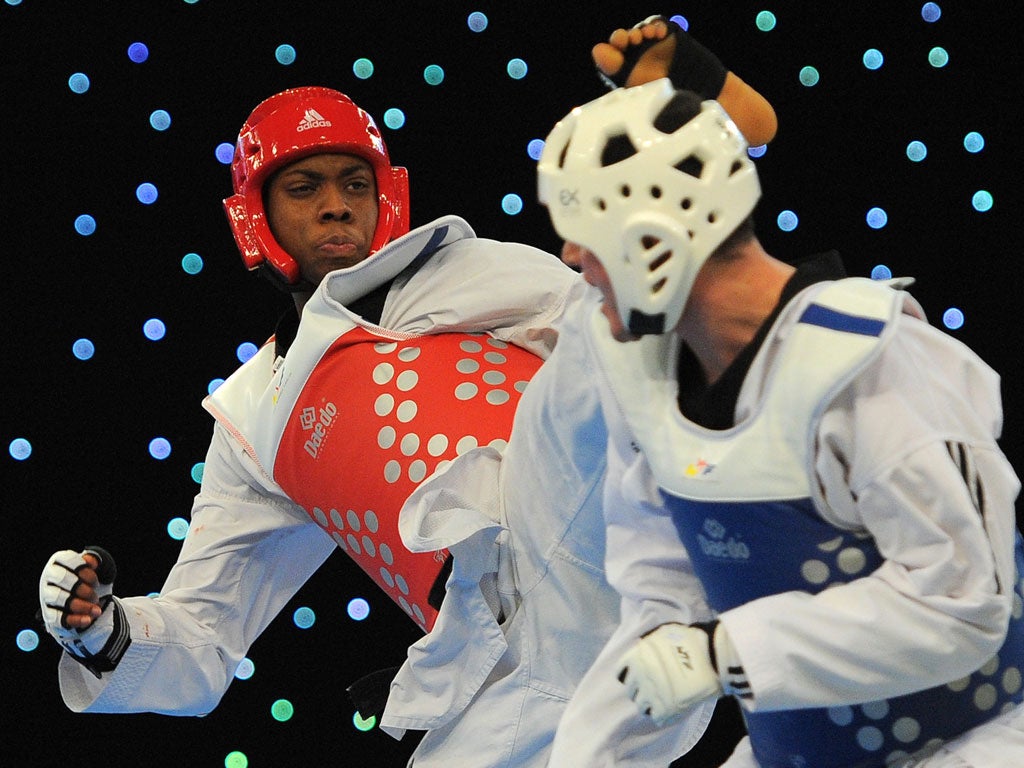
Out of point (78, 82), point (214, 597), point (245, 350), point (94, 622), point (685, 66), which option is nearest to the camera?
point (685, 66)

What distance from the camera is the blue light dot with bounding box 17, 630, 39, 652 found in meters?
3.46

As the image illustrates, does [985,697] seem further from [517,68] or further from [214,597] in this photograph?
[517,68]

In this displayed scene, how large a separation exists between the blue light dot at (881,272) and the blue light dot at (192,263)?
1433 millimetres

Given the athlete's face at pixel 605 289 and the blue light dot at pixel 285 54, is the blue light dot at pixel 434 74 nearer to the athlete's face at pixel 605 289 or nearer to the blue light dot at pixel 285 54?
the blue light dot at pixel 285 54

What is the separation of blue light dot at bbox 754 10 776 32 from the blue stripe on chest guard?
6.30 ft

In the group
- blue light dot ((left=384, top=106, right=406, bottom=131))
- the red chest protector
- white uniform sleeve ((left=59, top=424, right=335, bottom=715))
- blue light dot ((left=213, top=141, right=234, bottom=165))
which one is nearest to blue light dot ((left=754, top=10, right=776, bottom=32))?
blue light dot ((left=384, top=106, right=406, bottom=131))

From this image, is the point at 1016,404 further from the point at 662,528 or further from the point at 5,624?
the point at 5,624

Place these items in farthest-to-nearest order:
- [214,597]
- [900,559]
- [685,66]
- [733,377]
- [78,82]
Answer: [78,82], [214,597], [685,66], [733,377], [900,559]

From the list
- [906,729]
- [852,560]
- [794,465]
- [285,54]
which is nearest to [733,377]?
[794,465]

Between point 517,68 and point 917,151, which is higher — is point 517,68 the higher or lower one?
the higher one

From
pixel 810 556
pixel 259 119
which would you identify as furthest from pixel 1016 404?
pixel 810 556

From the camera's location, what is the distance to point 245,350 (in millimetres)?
3455

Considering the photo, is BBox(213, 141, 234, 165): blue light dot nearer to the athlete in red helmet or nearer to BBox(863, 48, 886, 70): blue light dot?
the athlete in red helmet

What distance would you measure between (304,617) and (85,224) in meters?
0.98
